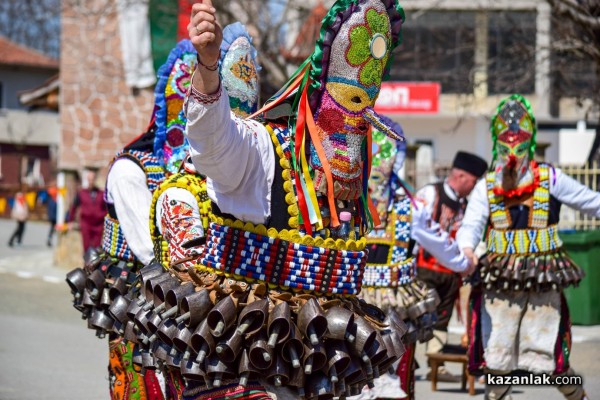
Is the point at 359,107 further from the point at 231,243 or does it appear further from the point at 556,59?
the point at 556,59

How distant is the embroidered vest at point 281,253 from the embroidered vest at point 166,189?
66 cm

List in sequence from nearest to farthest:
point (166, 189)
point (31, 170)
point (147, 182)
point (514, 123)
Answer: point (166, 189) < point (147, 182) < point (514, 123) < point (31, 170)

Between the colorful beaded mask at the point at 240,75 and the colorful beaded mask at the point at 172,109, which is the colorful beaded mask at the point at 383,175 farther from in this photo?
the colorful beaded mask at the point at 240,75

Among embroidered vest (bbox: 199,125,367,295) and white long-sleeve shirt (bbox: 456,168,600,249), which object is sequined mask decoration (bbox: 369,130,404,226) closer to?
white long-sleeve shirt (bbox: 456,168,600,249)

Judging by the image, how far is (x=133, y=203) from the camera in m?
5.85

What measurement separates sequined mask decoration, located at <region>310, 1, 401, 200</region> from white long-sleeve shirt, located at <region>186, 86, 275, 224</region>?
243 mm

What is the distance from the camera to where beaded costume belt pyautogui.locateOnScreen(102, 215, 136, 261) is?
20.2 ft

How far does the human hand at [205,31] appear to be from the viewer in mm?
3432

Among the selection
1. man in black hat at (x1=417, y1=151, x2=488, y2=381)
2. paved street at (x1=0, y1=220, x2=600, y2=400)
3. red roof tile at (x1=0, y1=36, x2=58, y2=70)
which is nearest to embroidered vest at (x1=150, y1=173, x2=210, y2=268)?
paved street at (x1=0, y1=220, x2=600, y2=400)

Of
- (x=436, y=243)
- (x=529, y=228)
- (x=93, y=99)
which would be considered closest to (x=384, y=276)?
(x=436, y=243)

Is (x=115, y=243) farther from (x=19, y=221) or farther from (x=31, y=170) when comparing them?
(x=31, y=170)

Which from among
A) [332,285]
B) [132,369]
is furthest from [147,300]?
[132,369]

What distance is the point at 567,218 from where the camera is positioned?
14367mm

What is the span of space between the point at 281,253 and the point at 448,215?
Result: 6544mm
